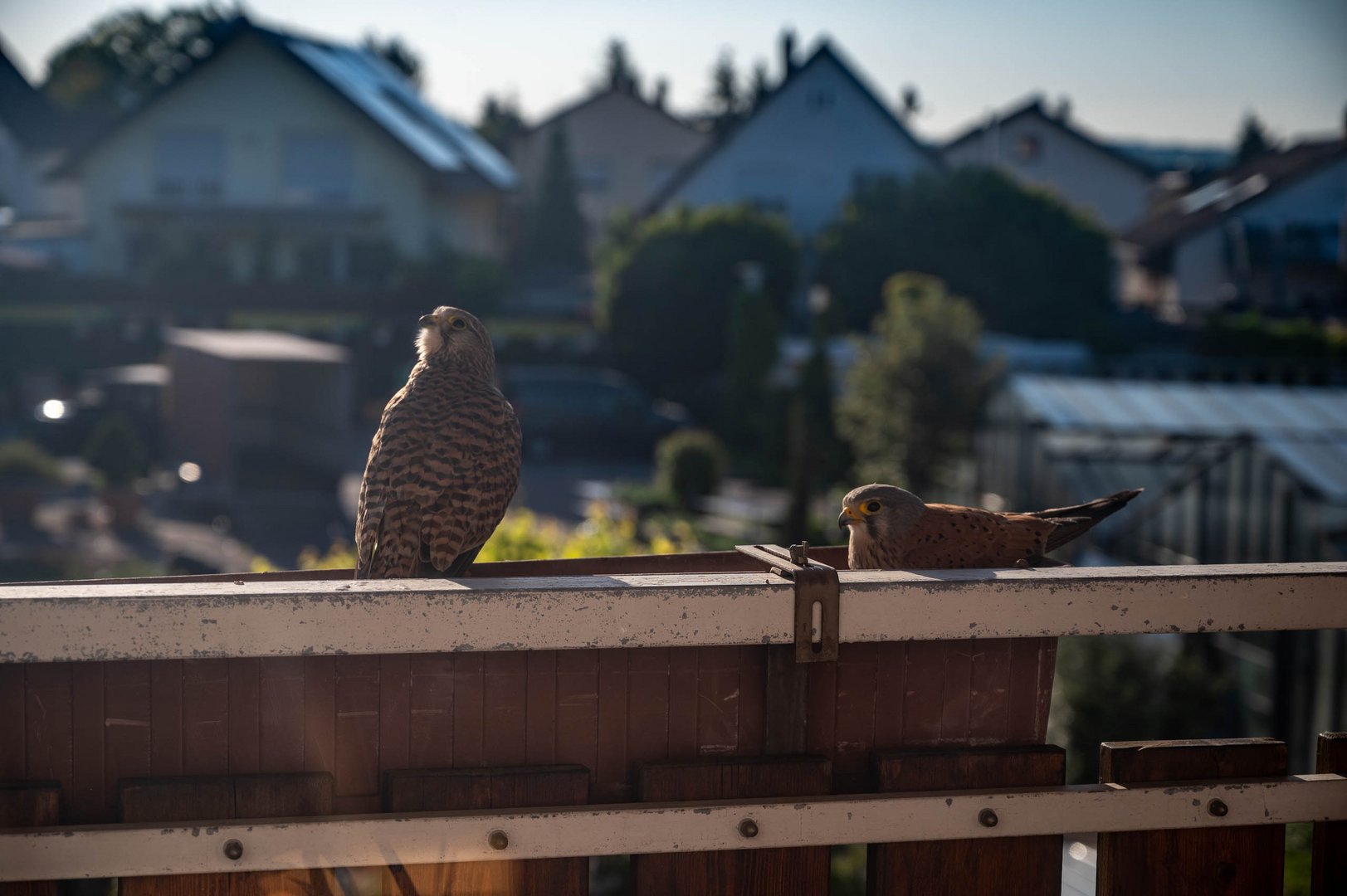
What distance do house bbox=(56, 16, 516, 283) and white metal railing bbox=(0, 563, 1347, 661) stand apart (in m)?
30.9

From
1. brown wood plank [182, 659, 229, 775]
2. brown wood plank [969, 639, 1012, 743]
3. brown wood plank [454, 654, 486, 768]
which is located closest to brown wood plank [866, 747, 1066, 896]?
brown wood plank [969, 639, 1012, 743]

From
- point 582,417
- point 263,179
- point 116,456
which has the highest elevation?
point 263,179

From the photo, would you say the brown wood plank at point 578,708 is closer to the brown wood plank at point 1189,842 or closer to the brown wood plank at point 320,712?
the brown wood plank at point 320,712

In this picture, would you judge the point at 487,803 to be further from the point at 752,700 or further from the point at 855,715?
the point at 855,715

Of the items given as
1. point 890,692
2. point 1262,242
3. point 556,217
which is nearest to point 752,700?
point 890,692

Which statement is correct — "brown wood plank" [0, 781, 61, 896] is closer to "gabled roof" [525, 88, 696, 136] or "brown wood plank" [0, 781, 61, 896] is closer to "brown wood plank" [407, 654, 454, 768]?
"brown wood plank" [407, 654, 454, 768]

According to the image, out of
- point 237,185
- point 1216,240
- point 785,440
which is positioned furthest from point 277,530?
point 1216,240

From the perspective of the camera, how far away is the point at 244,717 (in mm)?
1763

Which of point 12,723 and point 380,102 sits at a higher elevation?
point 380,102

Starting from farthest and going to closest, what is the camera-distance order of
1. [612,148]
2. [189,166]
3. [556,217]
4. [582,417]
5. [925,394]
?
[612,148] < [556,217] < [189,166] < [582,417] < [925,394]

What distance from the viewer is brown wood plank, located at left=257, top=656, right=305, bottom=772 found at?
1.76 metres

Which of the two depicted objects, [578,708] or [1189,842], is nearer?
[578,708]

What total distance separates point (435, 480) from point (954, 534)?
1054 mm

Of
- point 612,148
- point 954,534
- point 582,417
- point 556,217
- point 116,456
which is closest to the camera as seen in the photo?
point 954,534
